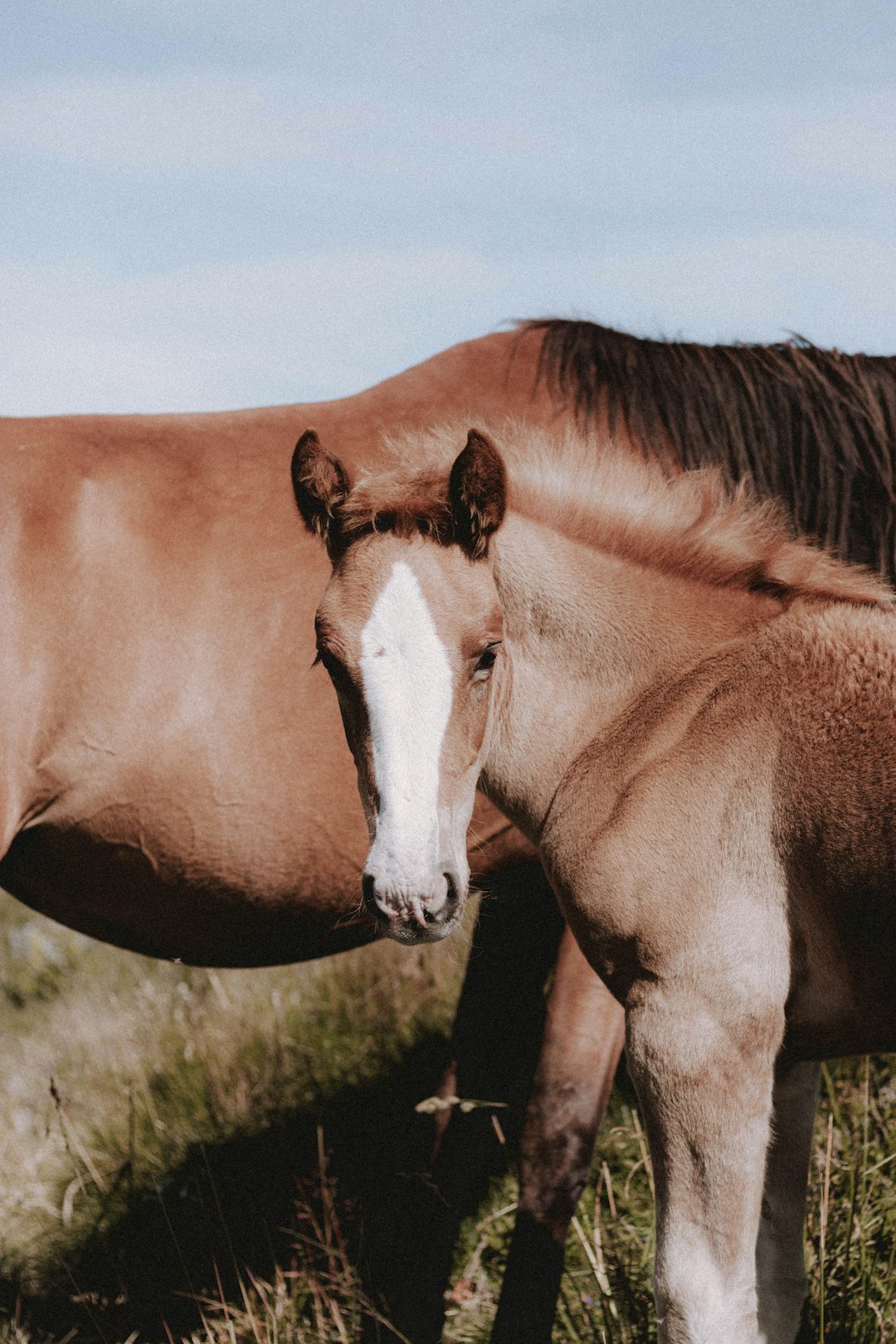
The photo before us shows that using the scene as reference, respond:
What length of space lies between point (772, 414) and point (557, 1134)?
2108 mm

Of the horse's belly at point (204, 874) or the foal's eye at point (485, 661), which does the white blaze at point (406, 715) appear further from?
the horse's belly at point (204, 874)

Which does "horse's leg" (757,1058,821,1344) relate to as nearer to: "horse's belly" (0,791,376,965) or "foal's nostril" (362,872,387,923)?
"foal's nostril" (362,872,387,923)

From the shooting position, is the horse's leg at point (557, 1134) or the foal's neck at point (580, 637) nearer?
the foal's neck at point (580, 637)

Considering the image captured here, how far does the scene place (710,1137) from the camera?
2.13m

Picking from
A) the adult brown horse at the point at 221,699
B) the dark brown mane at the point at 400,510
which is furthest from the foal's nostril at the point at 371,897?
the adult brown horse at the point at 221,699

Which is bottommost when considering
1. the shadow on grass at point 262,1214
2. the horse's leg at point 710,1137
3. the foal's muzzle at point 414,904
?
the shadow on grass at point 262,1214

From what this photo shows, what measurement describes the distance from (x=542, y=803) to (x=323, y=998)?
9.02 feet

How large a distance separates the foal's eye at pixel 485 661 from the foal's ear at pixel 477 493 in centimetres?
20

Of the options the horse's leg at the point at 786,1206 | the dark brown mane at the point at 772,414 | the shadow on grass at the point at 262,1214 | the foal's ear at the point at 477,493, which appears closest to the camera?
the foal's ear at the point at 477,493

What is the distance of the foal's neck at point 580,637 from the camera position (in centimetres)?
253

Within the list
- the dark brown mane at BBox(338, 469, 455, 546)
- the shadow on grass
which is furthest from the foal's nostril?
the shadow on grass

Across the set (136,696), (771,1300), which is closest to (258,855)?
(136,696)

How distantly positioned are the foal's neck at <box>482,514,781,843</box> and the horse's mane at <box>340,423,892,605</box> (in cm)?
4

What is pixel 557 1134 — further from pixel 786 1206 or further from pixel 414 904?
pixel 414 904
